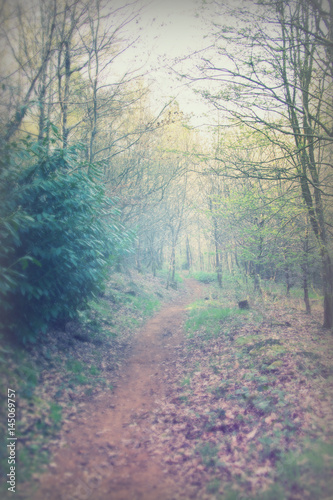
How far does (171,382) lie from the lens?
22.5ft

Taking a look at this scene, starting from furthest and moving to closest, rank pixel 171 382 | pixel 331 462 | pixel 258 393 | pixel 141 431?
pixel 171 382
pixel 258 393
pixel 141 431
pixel 331 462

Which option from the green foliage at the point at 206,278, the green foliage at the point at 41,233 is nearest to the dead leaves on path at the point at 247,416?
the green foliage at the point at 41,233

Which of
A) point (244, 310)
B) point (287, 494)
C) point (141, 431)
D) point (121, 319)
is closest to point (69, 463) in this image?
point (141, 431)

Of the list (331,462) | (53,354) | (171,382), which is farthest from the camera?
(171,382)

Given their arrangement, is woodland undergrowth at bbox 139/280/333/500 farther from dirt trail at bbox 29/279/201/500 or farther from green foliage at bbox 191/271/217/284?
green foliage at bbox 191/271/217/284

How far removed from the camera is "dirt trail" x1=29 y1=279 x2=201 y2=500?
3379 millimetres

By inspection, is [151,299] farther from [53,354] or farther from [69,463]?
[69,463]

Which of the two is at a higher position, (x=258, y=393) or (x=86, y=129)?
(x=86, y=129)

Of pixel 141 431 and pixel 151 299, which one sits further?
pixel 151 299

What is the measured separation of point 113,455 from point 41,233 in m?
4.30

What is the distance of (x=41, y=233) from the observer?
5.43 m

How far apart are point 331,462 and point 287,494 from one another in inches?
29.2

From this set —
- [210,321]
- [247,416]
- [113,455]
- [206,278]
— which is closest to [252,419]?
[247,416]

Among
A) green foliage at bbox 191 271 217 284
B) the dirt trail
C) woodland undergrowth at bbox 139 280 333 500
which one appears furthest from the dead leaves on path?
green foliage at bbox 191 271 217 284
